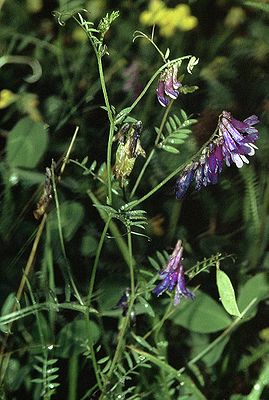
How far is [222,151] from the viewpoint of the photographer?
0.97m

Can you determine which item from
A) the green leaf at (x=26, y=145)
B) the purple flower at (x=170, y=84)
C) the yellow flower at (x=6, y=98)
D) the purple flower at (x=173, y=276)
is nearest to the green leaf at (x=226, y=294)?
the purple flower at (x=173, y=276)

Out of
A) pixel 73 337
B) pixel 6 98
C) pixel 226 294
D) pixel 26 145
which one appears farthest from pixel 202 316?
pixel 6 98

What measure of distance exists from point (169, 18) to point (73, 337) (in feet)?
2.32

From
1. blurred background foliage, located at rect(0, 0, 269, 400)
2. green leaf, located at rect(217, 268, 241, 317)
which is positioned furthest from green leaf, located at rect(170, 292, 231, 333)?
green leaf, located at rect(217, 268, 241, 317)

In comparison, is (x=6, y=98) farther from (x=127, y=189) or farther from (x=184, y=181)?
(x=184, y=181)

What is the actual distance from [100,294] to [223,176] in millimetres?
376

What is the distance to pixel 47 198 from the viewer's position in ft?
3.55

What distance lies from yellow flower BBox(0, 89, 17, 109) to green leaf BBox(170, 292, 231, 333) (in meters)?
0.52

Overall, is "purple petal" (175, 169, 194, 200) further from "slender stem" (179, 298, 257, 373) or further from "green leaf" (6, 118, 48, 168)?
"green leaf" (6, 118, 48, 168)

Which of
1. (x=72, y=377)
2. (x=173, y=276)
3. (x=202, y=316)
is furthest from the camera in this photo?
(x=202, y=316)

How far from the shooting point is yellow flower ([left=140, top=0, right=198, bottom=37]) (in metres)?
1.70

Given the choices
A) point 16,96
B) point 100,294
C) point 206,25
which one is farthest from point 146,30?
point 100,294

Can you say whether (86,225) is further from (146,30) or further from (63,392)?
(146,30)

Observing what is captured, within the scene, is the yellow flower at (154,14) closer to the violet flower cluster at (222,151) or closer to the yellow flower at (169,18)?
the yellow flower at (169,18)
